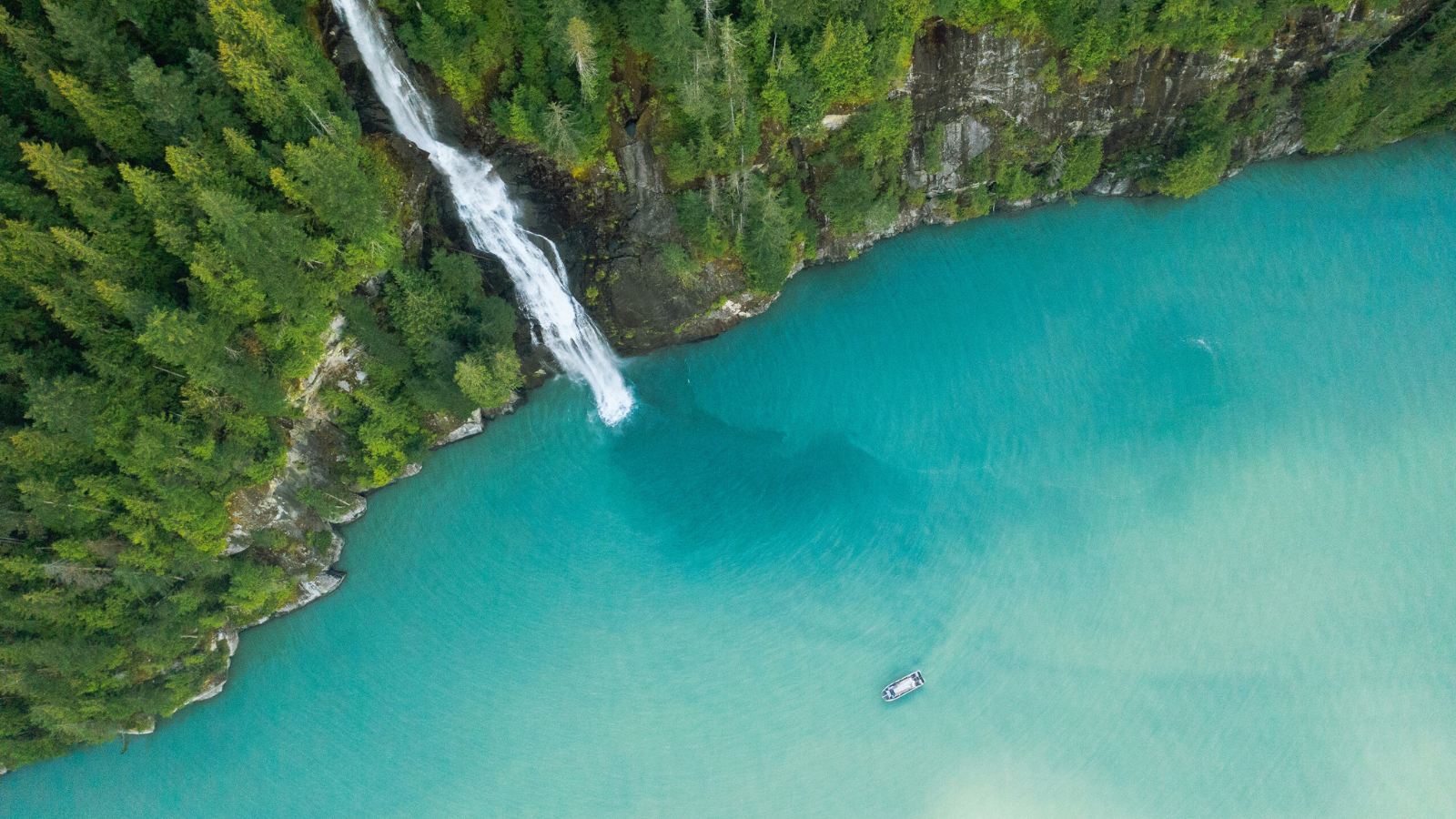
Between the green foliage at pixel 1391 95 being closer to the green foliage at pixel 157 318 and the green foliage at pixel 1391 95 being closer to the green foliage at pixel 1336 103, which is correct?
the green foliage at pixel 1336 103

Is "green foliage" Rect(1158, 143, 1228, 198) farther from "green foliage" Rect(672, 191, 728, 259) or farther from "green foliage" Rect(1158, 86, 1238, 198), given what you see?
"green foliage" Rect(672, 191, 728, 259)

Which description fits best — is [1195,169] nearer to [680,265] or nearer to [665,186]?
[680,265]

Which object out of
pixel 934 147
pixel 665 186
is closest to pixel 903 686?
pixel 934 147

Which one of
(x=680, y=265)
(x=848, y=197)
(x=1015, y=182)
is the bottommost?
(x=1015, y=182)

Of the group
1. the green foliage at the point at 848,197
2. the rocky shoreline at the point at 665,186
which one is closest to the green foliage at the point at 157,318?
the rocky shoreline at the point at 665,186

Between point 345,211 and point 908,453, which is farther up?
point 345,211

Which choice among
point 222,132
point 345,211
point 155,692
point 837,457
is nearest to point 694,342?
point 837,457

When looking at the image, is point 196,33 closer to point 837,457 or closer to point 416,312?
point 416,312

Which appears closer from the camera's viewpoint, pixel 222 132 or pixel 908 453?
pixel 222 132
